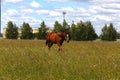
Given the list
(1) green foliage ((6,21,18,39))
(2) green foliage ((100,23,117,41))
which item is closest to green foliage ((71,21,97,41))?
(2) green foliage ((100,23,117,41))

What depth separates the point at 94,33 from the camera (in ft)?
372

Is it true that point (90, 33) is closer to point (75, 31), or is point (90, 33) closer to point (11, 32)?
point (75, 31)

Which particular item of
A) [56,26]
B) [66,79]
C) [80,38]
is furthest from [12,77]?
[56,26]

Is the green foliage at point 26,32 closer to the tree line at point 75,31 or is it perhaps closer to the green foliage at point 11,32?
the tree line at point 75,31

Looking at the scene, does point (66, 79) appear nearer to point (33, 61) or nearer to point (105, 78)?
Result: point (105, 78)

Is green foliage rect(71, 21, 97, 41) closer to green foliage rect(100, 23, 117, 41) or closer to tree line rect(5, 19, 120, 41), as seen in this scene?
tree line rect(5, 19, 120, 41)

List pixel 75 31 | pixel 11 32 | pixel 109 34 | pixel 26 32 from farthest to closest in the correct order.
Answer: pixel 11 32 < pixel 26 32 < pixel 109 34 < pixel 75 31

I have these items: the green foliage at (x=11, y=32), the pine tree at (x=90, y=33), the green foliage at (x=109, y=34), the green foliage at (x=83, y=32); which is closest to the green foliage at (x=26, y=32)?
the green foliage at (x=11, y=32)

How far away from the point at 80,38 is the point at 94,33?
500cm

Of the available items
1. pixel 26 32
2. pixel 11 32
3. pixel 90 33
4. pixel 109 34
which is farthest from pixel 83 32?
pixel 11 32

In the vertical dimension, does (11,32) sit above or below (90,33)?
above

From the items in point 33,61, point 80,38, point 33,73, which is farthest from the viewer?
point 80,38

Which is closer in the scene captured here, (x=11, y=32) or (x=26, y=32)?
(x=26, y=32)

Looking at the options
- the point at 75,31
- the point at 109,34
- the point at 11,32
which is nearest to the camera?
the point at 75,31
